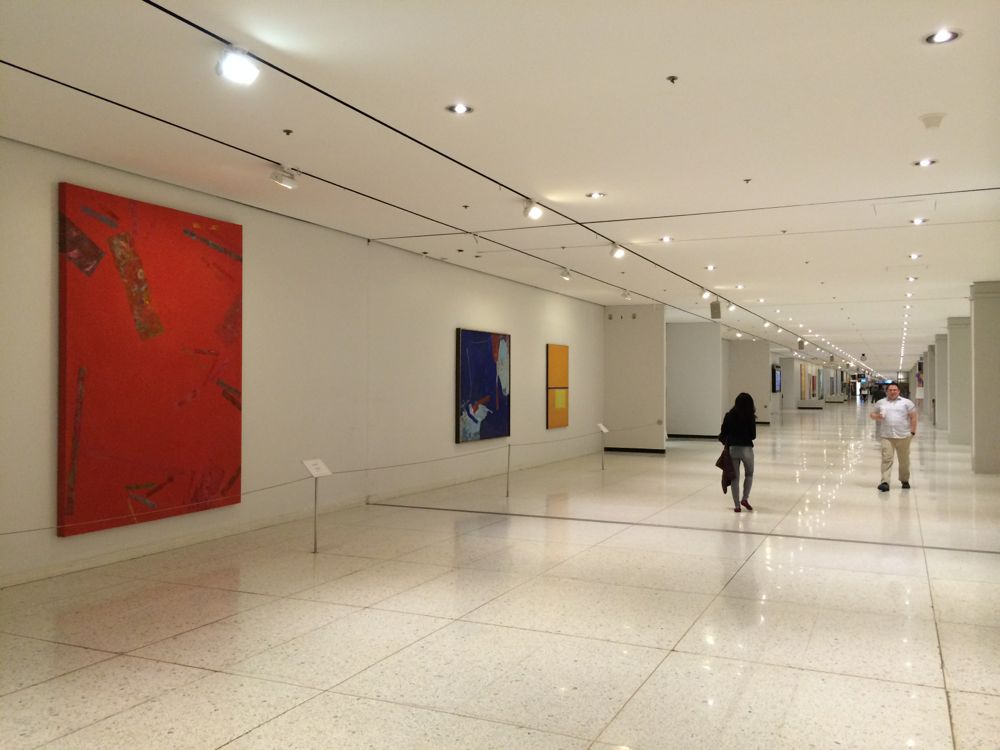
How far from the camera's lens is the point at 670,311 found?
887 inches

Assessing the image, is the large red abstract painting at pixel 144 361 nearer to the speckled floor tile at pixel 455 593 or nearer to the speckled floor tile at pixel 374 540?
the speckled floor tile at pixel 374 540

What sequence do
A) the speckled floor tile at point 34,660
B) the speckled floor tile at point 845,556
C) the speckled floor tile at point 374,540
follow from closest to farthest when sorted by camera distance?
1. the speckled floor tile at point 34,660
2. the speckled floor tile at point 845,556
3. the speckled floor tile at point 374,540

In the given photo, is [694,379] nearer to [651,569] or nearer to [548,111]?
[651,569]

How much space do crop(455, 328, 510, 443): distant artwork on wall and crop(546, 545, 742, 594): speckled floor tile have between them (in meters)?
6.13

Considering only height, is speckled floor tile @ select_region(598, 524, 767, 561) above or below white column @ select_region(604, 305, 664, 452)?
below

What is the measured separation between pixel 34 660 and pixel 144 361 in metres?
3.69

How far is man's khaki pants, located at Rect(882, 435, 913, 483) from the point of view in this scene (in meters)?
13.2

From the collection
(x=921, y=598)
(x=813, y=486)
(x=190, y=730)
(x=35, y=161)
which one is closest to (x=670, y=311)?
(x=813, y=486)

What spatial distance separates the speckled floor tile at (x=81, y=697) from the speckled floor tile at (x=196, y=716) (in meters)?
0.11

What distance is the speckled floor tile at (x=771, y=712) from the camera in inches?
155

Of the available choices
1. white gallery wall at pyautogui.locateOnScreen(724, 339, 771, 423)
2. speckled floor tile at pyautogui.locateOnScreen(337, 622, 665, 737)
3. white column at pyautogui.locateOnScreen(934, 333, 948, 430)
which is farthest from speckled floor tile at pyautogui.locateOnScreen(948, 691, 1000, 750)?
white gallery wall at pyautogui.locateOnScreen(724, 339, 771, 423)

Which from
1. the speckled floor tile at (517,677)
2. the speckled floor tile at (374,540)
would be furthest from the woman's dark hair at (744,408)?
the speckled floor tile at (517,677)

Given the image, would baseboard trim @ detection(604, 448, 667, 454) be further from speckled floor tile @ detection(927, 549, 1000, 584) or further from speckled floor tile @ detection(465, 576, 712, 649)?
speckled floor tile @ detection(465, 576, 712, 649)

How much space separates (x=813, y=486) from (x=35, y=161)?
40.7 feet
